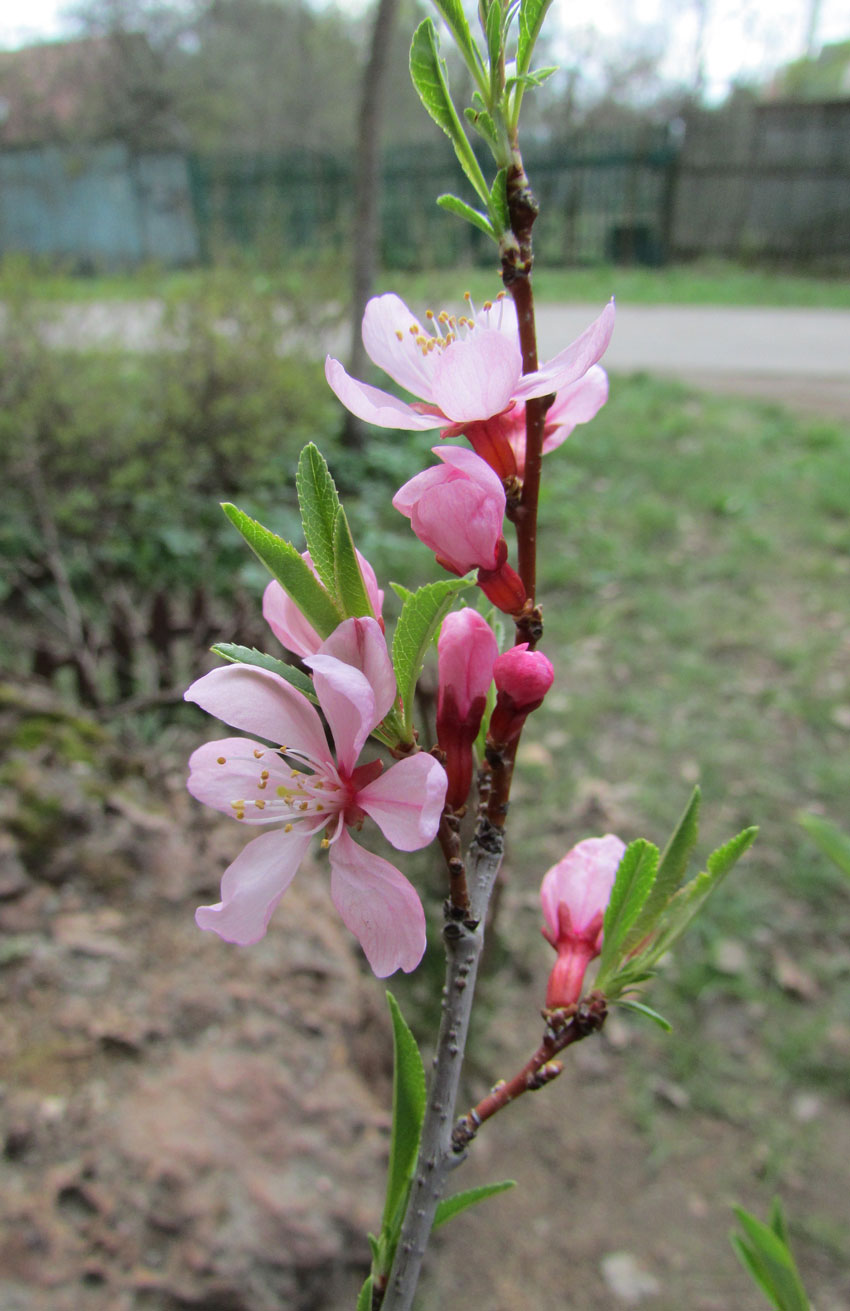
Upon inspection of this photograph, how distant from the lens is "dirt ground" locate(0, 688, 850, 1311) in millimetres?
1752

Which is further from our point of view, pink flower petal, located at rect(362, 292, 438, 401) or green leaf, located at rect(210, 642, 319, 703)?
pink flower petal, located at rect(362, 292, 438, 401)

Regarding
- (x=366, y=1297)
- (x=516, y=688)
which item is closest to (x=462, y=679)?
(x=516, y=688)

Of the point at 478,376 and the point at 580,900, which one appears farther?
the point at 580,900

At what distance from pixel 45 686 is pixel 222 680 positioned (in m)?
3.06

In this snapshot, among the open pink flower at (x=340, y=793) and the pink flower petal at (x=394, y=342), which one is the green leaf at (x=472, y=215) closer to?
the pink flower petal at (x=394, y=342)

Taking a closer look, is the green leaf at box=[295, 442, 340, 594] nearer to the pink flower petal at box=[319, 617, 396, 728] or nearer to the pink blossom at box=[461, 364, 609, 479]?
the pink flower petal at box=[319, 617, 396, 728]

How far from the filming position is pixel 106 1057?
204 cm

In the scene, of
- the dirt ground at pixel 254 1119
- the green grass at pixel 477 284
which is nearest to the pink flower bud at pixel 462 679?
the dirt ground at pixel 254 1119

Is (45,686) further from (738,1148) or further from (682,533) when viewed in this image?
(682,533)

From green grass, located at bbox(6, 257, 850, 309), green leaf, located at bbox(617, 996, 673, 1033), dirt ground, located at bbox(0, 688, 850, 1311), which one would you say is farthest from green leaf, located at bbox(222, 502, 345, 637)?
green grass, located at bbox(6, 257, 850, 309)

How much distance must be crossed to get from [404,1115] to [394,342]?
642 millimetres

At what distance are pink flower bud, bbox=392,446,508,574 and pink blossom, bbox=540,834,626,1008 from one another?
0.94 ft

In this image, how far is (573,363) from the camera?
0.63 meters

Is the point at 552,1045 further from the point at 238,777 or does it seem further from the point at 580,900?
the point at 238,777
